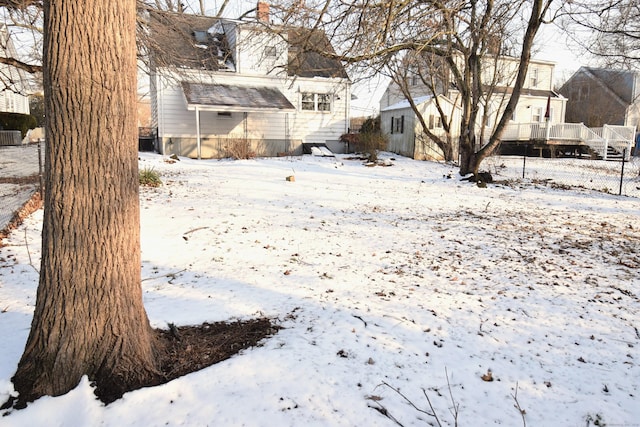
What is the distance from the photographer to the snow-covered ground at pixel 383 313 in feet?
8.36

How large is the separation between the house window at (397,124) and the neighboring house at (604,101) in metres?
20.1

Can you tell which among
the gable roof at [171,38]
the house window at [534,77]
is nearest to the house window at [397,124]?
the house window at [534,77]

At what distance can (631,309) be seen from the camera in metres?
4.05

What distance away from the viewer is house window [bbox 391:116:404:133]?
82.8 ft

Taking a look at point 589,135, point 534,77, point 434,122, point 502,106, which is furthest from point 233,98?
point 534,77

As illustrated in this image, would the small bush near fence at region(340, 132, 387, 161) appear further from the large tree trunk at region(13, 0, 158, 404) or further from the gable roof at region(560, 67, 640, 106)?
the gable roof at region(560, 67, 640, 106)

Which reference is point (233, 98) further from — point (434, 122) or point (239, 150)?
point (434, 122)

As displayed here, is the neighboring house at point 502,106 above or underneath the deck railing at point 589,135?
above

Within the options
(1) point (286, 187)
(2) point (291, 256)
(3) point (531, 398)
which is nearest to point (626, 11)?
(1) point (286, 187)

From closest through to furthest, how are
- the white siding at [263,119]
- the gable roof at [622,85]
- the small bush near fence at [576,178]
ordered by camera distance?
1. the small bush near fence at [576,178]
2. the white siding at [263,119]
3. the gable roof at [622,85]

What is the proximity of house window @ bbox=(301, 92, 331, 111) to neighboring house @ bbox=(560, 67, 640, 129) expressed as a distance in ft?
79.8

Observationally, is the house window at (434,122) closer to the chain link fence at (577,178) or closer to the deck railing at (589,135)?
the deck railing at (589,135)

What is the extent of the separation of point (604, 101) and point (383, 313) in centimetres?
4228

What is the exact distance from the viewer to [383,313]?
393cm
